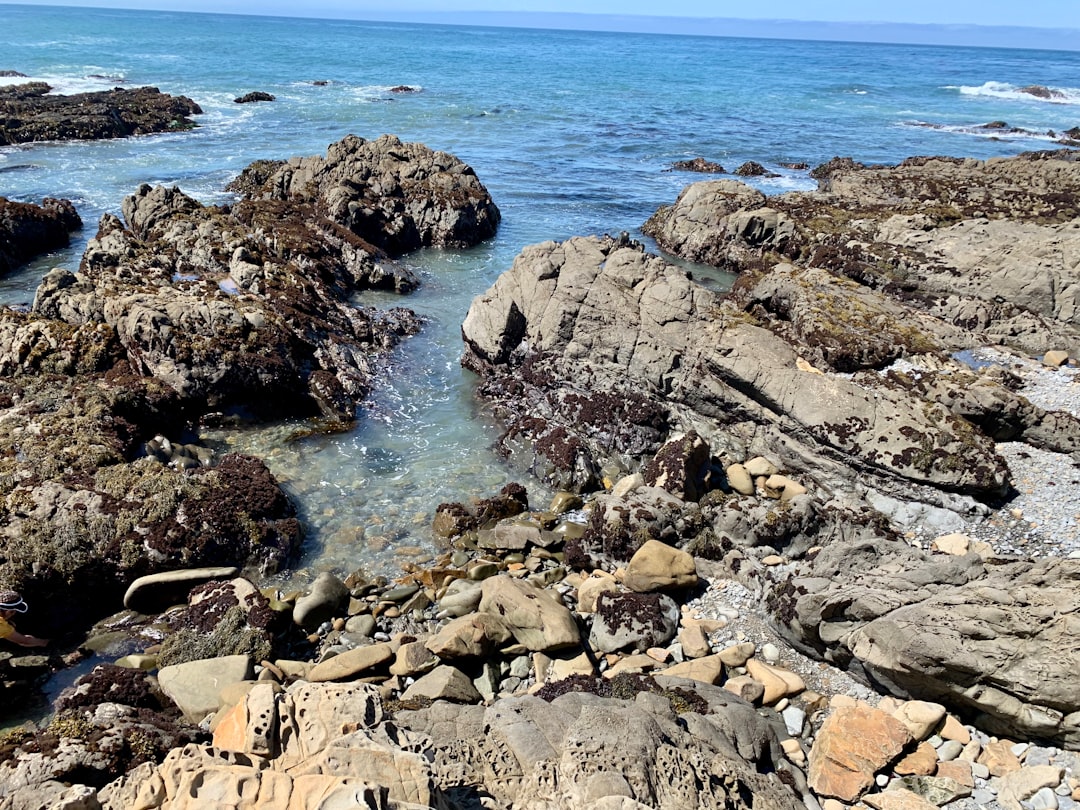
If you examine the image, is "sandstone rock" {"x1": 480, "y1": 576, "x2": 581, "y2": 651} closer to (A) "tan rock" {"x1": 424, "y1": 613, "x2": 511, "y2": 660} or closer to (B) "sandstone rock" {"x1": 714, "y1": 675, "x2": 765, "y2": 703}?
(A) "tan rock" {"x1": 424, "y1": 613, "x2": 511, "y2": 660}

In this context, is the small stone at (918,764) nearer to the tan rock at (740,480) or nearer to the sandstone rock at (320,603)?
the tan rock at (740,480)

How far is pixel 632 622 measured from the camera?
12180 mm

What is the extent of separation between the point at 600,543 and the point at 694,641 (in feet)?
10.3

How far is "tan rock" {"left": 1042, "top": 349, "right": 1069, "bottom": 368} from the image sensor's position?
68.6 feet

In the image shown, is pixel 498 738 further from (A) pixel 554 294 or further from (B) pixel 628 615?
(A) pixel 554 294

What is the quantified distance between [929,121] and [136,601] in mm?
100446

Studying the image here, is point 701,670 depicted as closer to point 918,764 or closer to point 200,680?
point 918,764

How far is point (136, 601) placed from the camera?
12.7 m

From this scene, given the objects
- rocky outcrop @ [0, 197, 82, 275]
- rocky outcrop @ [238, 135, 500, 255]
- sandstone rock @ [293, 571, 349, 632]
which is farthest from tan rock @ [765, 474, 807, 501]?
rocky outcrop @ [0, 197, 82, 275]

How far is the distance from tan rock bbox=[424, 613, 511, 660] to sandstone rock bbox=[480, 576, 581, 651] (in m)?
0.20

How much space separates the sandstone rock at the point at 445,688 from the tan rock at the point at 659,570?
12.3ft

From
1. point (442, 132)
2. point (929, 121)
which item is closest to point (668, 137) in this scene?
point (442, 132)

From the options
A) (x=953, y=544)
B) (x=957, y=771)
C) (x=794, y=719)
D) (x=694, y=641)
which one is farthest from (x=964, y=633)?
(x=953, y=544)

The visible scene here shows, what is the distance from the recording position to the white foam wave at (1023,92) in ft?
370
